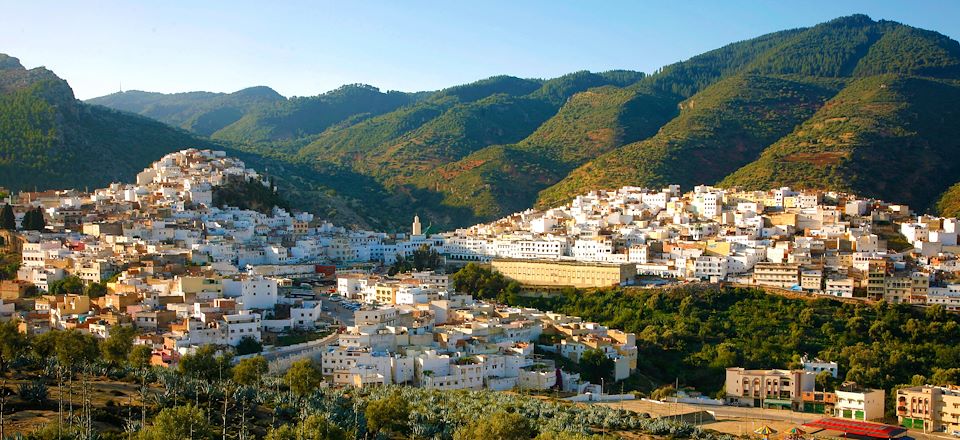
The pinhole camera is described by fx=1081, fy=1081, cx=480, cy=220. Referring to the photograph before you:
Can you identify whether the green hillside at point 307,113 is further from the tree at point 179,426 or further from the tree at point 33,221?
the tree at point 179,426

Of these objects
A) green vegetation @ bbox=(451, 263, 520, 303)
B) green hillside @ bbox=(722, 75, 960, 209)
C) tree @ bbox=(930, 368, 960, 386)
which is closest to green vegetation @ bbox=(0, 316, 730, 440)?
tree @ bbox=(930, 368, 960, 386)

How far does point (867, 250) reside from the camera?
35281mm

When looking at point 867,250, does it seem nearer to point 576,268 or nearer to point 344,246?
point 576,268

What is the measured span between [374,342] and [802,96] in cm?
5315

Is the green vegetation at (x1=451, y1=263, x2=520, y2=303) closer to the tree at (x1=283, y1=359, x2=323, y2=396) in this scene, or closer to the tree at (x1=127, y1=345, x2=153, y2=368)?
the tree at (x1=283, y1=359, x2=323, y2=396)

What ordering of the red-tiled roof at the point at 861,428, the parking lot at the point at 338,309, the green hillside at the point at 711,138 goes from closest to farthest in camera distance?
the red-tiled roof at the point at 861,428, the parking lot at the point at 338,309, the green hillside at the point at 711,138

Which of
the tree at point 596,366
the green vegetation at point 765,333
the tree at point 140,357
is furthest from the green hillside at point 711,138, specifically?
the tree at point 140,357

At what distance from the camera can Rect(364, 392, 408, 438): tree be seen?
1867 centimetres

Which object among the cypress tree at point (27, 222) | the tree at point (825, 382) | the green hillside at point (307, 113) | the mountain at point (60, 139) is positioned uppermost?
the green hillside at point (307, 113)

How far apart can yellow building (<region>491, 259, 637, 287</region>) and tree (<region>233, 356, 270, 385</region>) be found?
51.7 ft

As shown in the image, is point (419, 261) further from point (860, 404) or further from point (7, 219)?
point (860, 404)

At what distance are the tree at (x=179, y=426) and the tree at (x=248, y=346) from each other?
7.48 meters

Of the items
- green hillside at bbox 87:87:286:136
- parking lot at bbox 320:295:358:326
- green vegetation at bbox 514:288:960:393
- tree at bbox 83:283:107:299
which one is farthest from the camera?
green hillside at bbox 87:87:286:136

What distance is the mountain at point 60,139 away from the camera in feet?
163
